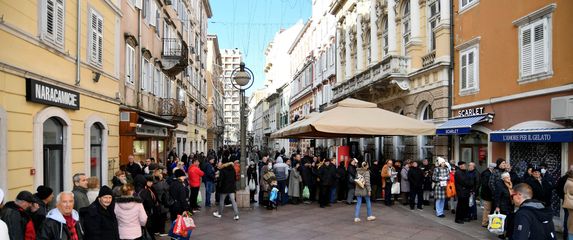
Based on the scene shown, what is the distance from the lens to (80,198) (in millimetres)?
6773

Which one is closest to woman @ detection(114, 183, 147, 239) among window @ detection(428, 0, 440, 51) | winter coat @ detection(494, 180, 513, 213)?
winter coat @ detection(494, 180, 513, 213)

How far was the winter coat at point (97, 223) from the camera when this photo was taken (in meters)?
5.86

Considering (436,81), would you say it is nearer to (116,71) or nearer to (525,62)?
(525,62)

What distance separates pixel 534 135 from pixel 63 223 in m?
10.5

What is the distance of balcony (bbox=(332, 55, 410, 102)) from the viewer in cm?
1977

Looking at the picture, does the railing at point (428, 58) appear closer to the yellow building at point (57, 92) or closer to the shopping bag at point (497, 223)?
the shopping bag at point (497, 223)

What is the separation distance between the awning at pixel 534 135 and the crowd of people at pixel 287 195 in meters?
0.73

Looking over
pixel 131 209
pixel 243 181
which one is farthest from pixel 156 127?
pixel 131 209

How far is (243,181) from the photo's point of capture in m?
14.1

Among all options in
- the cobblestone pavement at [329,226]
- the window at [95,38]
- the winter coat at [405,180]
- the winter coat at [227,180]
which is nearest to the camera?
the cobblestone pavement at [329,226]

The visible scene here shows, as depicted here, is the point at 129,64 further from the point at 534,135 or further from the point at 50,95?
the point at 534,135

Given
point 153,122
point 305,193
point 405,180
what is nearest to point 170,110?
point 153,122

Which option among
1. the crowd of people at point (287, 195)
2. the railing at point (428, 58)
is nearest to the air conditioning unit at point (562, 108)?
the crowd of people at point (287, 195)

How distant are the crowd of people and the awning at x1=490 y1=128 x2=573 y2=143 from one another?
73 centimetres
